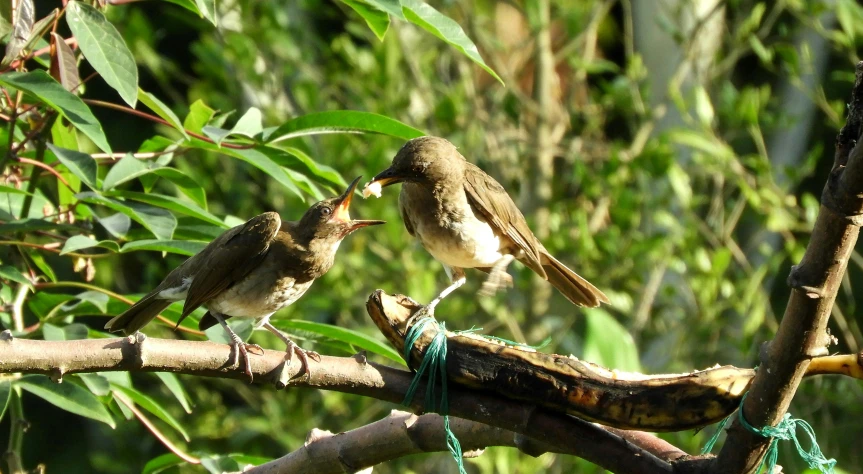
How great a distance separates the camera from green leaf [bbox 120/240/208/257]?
2.28 m

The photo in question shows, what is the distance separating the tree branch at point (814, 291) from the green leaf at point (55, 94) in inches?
53.6

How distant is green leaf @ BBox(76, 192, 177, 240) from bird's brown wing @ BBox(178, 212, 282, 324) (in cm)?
52

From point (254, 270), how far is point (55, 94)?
1074mm

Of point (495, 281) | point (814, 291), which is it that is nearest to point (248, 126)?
point (495, 281)

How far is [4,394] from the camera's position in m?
2.24

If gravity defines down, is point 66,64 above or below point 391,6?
below

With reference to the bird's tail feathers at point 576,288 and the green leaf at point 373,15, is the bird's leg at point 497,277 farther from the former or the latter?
the green leaf at point 373,15

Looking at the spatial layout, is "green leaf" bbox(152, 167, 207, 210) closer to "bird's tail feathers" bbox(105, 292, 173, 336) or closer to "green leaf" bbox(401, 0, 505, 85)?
"bird's tail feathers" bbox(105, 292, 173, 336)

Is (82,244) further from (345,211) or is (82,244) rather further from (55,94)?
(345,211)

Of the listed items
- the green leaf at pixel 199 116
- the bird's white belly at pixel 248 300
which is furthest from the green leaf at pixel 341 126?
the bird's white belly at pixel 248 300

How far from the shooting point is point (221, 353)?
2.09m

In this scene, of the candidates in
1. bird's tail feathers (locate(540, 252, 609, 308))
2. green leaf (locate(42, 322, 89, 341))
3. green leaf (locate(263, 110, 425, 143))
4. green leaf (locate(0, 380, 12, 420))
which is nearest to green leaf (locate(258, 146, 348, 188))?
green leaf (locate(263, 110, 425, 143))

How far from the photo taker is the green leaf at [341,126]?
2387 millimetres

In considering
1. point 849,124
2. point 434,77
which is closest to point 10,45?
point 849,124
